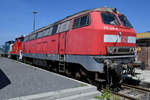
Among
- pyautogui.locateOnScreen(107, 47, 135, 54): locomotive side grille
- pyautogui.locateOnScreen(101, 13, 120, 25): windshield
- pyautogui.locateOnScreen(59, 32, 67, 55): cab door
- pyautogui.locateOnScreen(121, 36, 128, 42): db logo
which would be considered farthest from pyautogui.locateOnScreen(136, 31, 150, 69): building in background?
pyautogui.locateOnScreen(59, 32, 67, 55): cab door

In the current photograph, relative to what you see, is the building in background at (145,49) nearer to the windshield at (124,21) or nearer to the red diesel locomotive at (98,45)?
the windshield at (124,21)

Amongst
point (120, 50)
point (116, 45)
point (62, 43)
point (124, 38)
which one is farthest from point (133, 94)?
point (62, 43)

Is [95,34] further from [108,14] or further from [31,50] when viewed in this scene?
[31,50]

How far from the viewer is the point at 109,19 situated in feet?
22.5

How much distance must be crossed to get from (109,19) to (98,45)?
1593mm

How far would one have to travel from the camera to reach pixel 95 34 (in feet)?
20.3

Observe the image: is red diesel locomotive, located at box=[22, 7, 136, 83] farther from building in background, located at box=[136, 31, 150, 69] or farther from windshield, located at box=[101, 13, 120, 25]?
building in background, located at box=[136, 31, 150, 69]

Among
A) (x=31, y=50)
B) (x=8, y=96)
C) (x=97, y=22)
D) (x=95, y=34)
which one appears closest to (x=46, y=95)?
(x=8, y=96)

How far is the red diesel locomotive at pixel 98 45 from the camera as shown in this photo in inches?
241

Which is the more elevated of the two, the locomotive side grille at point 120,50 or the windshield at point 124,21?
the windshield at point 124,21

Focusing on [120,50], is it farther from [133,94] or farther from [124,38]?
[133,94]

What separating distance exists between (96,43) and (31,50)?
9.23 meters

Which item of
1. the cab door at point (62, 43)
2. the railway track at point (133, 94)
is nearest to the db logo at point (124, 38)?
the railway track at point (133, 94)

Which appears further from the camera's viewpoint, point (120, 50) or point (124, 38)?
point (124, 38)
